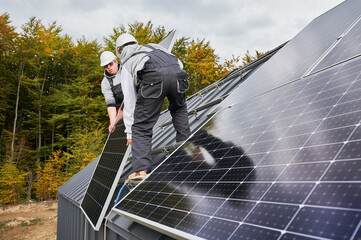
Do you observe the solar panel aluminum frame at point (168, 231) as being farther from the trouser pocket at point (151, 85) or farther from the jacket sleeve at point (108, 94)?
the jacket sleeve at point (108, 94)

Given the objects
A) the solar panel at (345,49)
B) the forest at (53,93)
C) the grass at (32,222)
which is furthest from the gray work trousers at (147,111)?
the forest at (53,93)

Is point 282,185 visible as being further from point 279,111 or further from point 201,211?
point 279,111

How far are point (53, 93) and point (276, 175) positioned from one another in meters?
38.0

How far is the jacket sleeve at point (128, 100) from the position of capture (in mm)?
4259

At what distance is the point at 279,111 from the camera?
3.00 m

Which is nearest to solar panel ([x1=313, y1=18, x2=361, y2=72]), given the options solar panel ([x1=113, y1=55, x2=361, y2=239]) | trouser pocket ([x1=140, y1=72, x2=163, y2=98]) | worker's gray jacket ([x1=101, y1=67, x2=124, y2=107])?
solar panel ([x1=113, y1=55, x2=361, y2=239])

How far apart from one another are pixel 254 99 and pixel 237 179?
222 centimetres

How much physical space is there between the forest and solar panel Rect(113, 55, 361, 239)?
24211mm

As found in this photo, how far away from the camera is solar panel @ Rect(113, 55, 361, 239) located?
56.1 inches

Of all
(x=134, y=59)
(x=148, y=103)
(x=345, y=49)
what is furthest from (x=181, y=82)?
(x=345, y=49)

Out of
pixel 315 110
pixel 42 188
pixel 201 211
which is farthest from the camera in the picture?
pixel 42 188

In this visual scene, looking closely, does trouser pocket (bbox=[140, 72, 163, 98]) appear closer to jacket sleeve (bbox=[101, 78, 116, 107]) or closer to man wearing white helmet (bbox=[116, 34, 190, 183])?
man wearing white helmet (bbox=[116, 34, 190, 183])

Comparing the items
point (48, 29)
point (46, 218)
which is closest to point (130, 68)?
point (46, 218)

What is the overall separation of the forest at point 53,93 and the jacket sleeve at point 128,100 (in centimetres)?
2268
